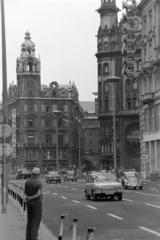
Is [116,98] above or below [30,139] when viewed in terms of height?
above

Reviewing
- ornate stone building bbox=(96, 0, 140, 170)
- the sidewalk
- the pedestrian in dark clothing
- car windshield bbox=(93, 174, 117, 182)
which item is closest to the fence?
the sidewalk

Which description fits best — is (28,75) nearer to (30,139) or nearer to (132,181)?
(30,139)

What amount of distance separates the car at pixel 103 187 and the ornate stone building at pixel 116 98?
8214 cm

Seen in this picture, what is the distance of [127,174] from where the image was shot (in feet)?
151

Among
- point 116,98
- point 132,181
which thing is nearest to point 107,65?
point 116,98

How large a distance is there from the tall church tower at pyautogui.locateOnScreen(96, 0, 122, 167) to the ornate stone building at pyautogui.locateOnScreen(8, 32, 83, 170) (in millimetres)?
15201

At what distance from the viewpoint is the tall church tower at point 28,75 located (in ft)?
429

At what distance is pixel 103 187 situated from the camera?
29484 millimetres

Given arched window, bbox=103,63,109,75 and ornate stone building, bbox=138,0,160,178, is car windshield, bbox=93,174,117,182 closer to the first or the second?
ornate stone building, bbox=138,0,160,178

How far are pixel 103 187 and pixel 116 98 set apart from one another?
88889 millimetres

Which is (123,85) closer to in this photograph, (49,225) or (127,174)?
(127,174)

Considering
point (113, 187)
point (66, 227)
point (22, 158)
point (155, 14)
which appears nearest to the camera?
point (66, 227)

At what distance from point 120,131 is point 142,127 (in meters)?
40.0

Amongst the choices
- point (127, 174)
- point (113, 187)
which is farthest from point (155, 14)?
point (113, 187)
